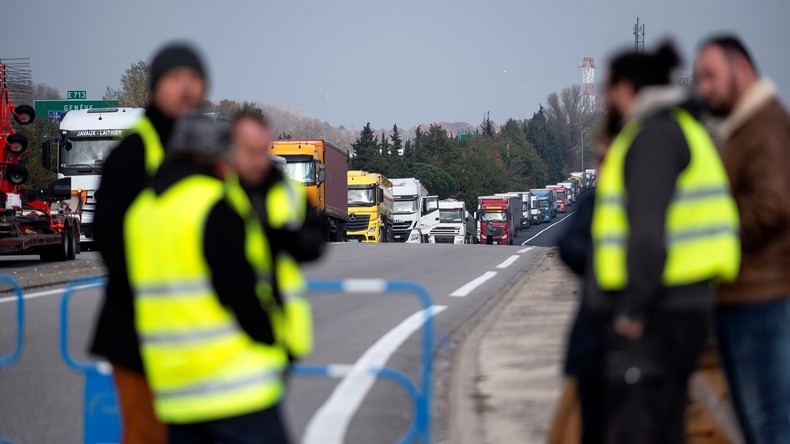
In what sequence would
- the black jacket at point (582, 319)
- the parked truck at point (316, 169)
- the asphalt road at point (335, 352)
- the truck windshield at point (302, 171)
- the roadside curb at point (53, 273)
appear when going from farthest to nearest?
the truck windshield at point (302, 171)
the parked truck at point (316, 169)
the roadside curb at point (53, 273)
the asphalt road at point (335, 352)
the black jacket at point (582, 319)

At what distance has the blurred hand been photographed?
3932mm

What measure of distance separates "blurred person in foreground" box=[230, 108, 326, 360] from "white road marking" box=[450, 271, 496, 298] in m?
14.4

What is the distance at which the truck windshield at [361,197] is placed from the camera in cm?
5731

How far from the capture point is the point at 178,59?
183 inches

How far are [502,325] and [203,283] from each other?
10566 millimetres

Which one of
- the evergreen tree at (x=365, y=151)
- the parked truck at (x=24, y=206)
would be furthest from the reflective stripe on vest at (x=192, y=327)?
the evergreen tree at (x=365, y=151)

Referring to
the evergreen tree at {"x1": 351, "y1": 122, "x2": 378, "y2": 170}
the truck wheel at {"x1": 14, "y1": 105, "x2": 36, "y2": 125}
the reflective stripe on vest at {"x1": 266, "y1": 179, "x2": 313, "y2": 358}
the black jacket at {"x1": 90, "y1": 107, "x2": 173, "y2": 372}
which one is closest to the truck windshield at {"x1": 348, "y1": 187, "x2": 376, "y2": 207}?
the truck wheel at {"x1": 14, "y1": 105, "x2": 36, "y2": 125}

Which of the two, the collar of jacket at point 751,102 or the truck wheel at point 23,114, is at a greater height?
the truck wheel at point 23,114

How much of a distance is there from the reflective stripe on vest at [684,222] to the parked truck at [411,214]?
62.3 m

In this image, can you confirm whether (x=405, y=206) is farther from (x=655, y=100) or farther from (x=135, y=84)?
(x=655, y=100)

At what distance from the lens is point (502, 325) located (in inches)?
557

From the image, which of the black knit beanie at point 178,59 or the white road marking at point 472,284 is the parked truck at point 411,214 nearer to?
the white road marking at point 472,284

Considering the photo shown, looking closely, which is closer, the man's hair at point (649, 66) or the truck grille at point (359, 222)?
the man's hair at point (649, 66)

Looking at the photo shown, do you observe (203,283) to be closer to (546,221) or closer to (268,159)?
(268,159)
